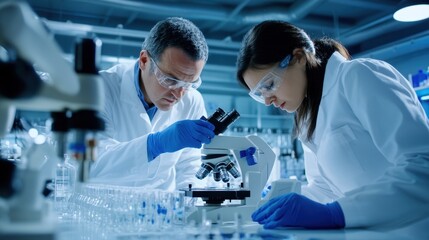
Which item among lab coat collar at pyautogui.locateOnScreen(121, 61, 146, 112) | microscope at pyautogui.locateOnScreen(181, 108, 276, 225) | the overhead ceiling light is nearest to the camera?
microscope at pyautogui.locateOnScreen(181, 108, 276, 225)

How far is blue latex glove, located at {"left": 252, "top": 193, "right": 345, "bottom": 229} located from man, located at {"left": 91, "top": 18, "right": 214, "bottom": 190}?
0.60 m

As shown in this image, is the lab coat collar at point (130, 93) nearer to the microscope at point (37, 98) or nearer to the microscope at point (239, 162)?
the microscope at point (239, 162)

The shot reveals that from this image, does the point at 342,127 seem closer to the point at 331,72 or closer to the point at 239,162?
the point at 331,72

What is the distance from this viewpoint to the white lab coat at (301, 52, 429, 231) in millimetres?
1261

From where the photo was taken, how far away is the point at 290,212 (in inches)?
52.2

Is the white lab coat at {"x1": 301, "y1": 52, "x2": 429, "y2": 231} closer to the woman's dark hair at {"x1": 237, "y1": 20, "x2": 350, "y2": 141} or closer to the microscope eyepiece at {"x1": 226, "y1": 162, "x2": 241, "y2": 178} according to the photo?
the woman's dark hair at {"x1": 237, "y1": 20, "x2": 350, "y2": 141}

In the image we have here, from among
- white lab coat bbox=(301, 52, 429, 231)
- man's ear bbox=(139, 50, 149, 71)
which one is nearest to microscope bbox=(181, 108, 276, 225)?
white lab coat bbox=(301, 52, 429, 231)

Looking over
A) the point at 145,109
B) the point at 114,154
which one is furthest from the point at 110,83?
the point at 114,154

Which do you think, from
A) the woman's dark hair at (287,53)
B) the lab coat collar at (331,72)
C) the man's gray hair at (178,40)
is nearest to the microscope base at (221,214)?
the woman's dark hair at (287,53)

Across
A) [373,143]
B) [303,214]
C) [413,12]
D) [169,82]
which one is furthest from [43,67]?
[413,12]

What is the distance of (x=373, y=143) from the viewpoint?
1511mm

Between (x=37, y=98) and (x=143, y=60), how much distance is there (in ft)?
5.80

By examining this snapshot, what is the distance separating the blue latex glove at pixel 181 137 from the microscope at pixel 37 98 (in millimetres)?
1083

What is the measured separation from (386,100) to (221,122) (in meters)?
0.80
